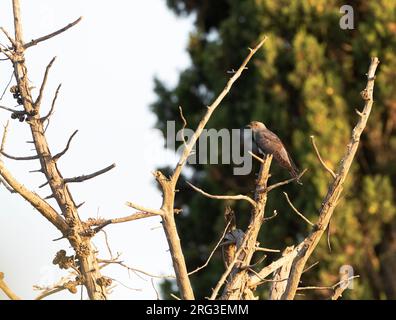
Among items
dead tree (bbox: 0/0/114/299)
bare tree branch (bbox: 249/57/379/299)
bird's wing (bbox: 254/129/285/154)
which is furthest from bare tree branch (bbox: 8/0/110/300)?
bird's wing (bbox: 254/129/285/154)

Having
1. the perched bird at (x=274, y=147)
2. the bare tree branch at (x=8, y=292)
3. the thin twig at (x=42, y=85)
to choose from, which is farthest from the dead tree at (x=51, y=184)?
the perched bird at (x=274, y=147)

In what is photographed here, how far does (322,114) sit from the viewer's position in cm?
1055

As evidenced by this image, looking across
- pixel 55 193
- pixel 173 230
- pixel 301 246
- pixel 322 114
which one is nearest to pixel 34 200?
pixel 55 193

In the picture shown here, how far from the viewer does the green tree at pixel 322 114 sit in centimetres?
1046

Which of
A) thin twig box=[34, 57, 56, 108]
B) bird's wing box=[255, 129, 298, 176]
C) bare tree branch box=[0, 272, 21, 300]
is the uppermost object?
bird's wing box=[255, 129, 298, 176]

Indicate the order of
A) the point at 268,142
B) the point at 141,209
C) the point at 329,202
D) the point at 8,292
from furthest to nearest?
the point at 268,142
the point at 329,202
the point at 141,209
the point at 8,292

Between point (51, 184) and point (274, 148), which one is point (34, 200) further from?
point (274, 148)

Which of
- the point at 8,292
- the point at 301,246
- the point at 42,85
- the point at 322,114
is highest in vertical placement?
the point at 322,114

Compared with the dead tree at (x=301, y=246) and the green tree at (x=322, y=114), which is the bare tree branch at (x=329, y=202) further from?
the green tree at (x=322, y=114)

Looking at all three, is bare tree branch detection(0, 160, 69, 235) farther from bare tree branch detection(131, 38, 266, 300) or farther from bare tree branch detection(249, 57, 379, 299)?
bare tree branch detection(249, 57, 379, 299)

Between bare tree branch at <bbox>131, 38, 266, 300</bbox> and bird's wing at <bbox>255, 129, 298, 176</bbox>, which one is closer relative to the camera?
bare tree branch at <bbox>131, 38, 266, 300</bbox>

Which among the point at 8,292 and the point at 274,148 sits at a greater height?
the point at 274,148

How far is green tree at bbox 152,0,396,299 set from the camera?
34.3 ft
